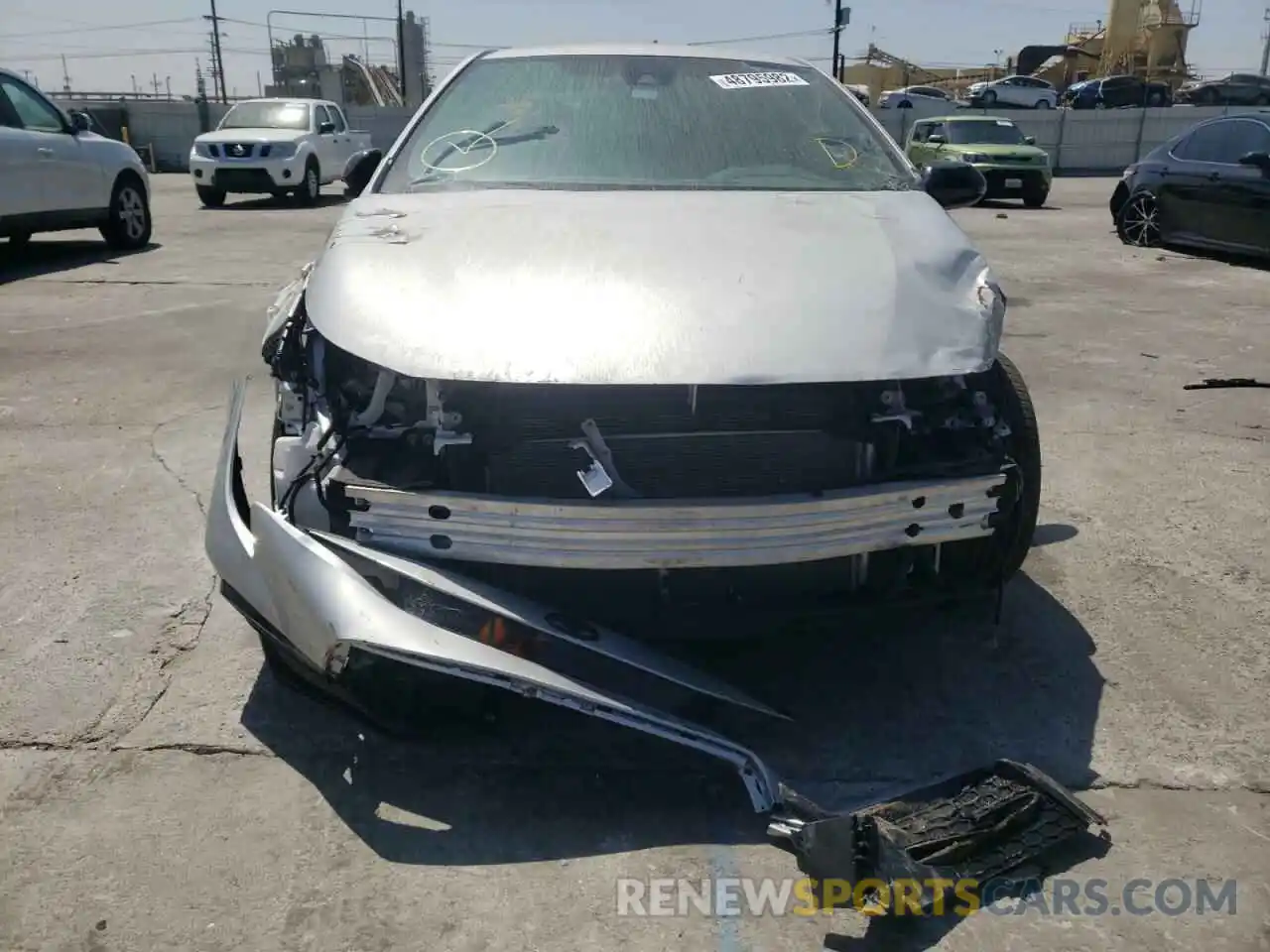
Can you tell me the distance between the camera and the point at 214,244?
444 inches

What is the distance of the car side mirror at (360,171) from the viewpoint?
12.4 ft

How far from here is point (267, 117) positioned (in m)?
16.4

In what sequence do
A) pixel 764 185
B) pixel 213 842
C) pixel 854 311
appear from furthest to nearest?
pixel 764 185, pixel 854 311, pixel 213 842

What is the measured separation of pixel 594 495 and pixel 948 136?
16853 mm

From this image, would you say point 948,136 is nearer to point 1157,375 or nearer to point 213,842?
point 1157,375

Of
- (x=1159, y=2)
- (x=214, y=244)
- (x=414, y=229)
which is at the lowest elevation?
(x=214, y=244)

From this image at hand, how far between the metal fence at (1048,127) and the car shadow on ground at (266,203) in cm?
1084

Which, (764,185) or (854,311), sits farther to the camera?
(764,185)

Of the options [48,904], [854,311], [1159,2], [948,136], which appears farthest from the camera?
[1159,2]

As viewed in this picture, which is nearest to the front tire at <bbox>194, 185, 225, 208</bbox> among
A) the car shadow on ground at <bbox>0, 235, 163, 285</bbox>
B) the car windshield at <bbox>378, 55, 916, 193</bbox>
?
the car shadow on ground at <bbox>0, 235, 163, 285</bbox>

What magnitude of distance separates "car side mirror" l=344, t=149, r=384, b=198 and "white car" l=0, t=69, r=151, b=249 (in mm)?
6110

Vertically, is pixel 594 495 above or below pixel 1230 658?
above

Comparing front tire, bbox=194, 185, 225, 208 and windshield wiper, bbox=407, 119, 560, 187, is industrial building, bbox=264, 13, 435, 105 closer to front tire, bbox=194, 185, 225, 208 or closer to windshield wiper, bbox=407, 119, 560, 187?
front tire, bbox=194, 185, 225, 208

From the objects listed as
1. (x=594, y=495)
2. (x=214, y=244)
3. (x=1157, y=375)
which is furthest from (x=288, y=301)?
(x=214, y=244)
